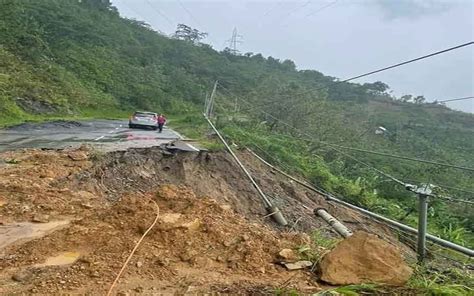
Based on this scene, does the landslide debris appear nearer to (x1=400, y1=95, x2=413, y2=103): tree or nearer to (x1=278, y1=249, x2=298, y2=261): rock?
(x1=278, y1=249, x2=298, y2=261): rock

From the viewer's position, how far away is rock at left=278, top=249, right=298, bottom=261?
192 inches

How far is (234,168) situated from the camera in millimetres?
10328

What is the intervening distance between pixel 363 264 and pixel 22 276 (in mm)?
3153

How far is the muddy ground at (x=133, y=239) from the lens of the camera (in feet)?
14.1

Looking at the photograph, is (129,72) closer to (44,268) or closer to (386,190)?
(386,190)

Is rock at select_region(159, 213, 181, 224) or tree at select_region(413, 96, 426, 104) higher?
tree at select_region(413, 96, 426, 104)

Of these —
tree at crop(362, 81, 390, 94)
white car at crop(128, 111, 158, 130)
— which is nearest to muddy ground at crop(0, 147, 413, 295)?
white car at crop(128, 111, 158, 130)

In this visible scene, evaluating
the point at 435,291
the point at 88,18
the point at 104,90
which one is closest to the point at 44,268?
the point at 435,291

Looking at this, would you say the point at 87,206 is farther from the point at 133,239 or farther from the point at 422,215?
the point at 422,215

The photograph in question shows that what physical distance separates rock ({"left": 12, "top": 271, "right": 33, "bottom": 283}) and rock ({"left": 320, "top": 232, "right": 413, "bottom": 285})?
2720mm

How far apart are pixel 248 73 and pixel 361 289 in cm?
5007

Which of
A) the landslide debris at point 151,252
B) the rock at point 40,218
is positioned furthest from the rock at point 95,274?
the rock at point 40,218

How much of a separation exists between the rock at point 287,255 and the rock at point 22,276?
242cm

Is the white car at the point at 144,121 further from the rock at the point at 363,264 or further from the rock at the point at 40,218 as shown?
the rock at the point at 363,264
